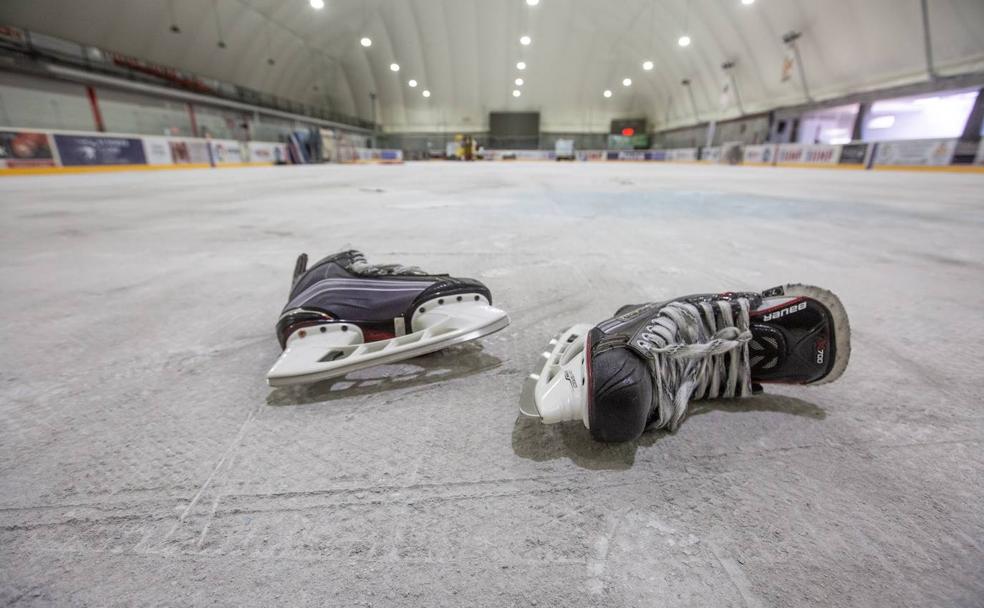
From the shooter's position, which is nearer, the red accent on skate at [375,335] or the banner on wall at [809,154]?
the red accent on skate at [375,335]

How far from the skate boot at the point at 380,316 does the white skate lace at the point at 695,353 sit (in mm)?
536

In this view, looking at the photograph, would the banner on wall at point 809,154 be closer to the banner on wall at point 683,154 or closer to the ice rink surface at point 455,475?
the banner on wall at point 683,154

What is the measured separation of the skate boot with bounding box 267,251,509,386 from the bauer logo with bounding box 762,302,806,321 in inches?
30.0

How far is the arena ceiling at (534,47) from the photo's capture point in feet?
64.6

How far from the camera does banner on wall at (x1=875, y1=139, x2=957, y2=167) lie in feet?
51.0

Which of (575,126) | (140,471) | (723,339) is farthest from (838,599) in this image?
(575,126)

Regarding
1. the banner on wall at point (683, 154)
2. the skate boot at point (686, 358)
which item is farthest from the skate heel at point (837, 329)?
the banner on wall at point (683, 154)

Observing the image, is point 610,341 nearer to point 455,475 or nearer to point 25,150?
point 455,475

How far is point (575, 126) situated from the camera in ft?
163

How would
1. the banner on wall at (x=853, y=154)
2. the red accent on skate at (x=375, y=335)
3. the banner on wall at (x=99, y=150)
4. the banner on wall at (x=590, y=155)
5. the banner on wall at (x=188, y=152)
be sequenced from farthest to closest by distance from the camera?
the banner on wall at (x=590, y=155) → the banner on wall at (x=853, y=154) → the banner on wall at (x=188, y=152) → the banner on wall at (x=99, y=150) → the red accent on skate at (x=375, y=335)

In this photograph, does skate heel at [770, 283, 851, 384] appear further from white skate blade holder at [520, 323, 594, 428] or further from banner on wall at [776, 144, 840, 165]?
banner on wall at [776, 144, 840, 165]

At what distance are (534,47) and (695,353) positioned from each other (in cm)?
4600

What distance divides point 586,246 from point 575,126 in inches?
2019

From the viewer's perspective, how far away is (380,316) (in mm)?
1442
